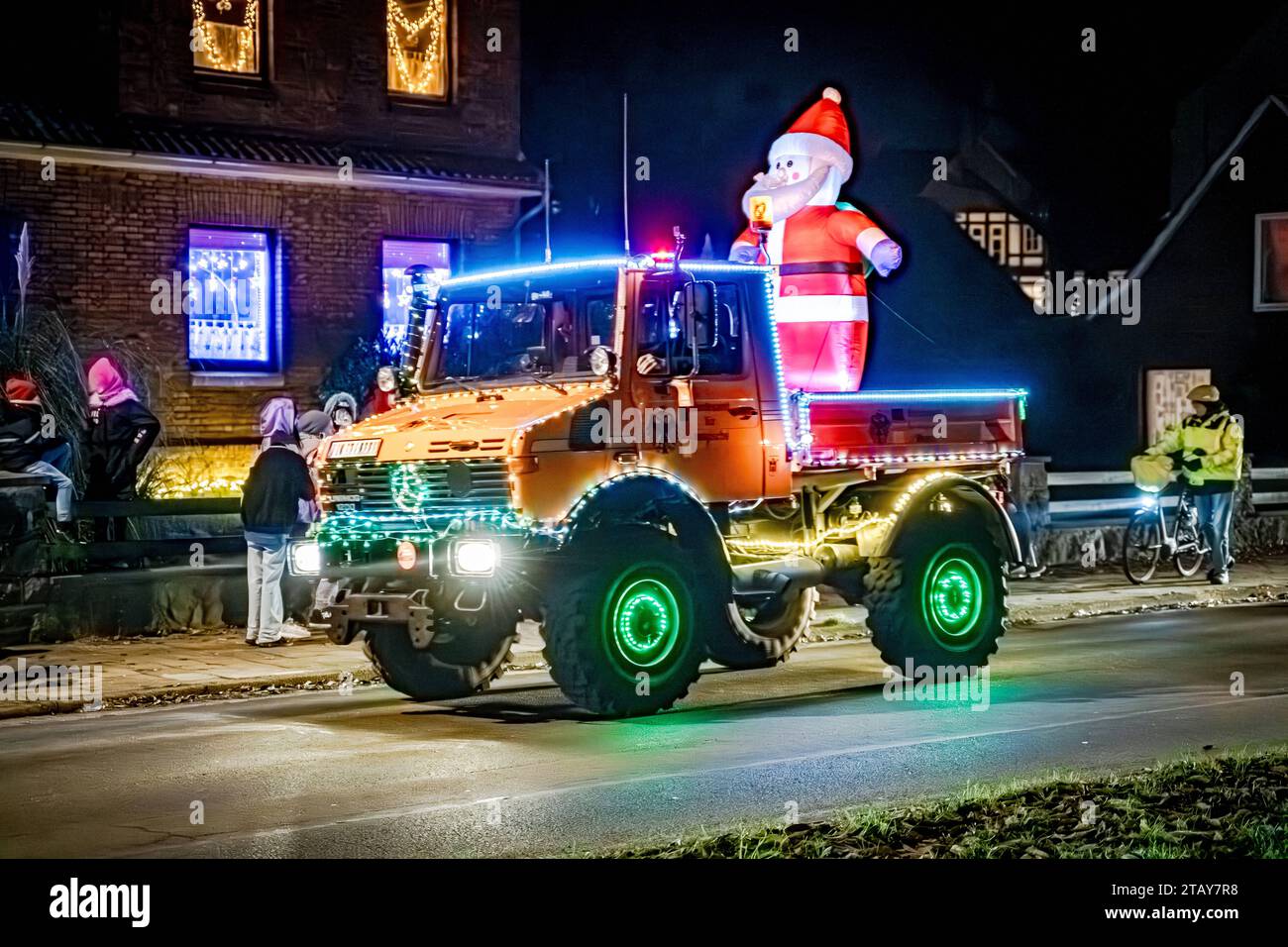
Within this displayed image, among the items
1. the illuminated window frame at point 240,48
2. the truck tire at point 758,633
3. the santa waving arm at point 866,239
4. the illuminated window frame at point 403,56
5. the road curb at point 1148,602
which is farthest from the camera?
the illuminated window frame at point 403,56

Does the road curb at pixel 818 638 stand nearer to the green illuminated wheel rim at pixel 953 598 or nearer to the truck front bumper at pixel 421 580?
the truck front bumper at pixel 421 580

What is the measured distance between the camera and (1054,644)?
53.6 ft

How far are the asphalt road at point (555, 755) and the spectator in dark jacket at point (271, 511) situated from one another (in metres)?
2.27

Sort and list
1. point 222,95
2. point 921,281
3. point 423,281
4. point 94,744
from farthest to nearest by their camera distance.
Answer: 1. point 921,281
2. point 222,95
3. point 423,281
4. point 94,744

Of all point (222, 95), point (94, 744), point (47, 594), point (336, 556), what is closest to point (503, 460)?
point (336, 556)

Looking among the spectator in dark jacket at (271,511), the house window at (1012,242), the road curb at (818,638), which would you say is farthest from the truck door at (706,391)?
the house window at (1012,242)

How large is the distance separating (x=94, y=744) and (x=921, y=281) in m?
30.0

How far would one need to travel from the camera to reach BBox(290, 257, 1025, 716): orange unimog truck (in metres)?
11.9

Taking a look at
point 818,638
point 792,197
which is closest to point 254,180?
point 818,638

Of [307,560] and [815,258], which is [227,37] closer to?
[815,258]

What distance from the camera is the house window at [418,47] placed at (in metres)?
24.5
